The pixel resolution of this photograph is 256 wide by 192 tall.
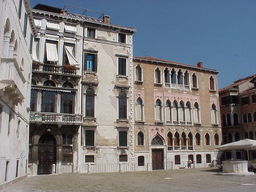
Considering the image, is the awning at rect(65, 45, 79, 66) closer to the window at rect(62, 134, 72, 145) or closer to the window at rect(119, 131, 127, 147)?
the window at rect(62, 134, 72, 145)

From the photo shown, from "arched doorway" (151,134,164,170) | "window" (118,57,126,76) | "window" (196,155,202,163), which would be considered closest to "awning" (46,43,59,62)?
"window" (118,57,126,76)

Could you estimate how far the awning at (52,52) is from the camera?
27.8m

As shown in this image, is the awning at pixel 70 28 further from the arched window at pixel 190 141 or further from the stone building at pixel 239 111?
the stone building at pixel 239 111

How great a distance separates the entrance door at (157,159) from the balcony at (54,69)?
1218 centimetres

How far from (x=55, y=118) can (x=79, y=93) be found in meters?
3.56

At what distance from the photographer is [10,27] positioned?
1465 cm

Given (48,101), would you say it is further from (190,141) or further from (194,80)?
(194,80)

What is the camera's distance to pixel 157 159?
109 ft

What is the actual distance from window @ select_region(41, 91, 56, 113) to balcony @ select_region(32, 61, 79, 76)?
1.95m

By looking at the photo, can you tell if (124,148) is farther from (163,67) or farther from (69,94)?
(163,67)

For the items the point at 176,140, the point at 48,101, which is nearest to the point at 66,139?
the point at 48,101

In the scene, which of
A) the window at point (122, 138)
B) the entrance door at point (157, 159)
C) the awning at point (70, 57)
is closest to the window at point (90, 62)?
the awning at point (70, 57)

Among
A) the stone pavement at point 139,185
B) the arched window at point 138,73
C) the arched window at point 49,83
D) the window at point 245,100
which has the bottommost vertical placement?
the stone pavement at point 139,185

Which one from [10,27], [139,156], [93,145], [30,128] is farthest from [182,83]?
[10,27]
